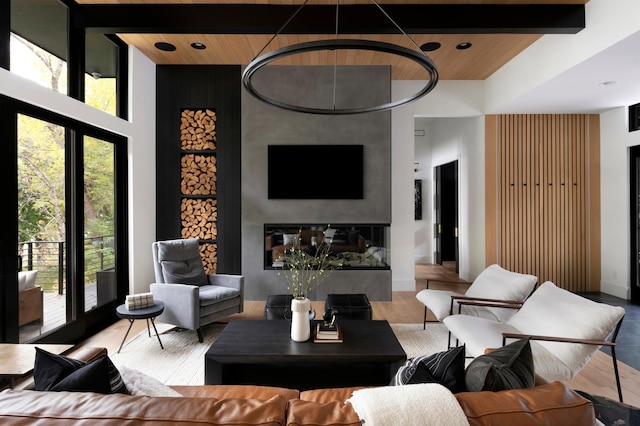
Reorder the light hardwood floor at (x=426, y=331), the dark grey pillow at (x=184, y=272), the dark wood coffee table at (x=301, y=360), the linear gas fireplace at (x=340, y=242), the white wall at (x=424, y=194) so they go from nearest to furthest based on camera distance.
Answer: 1. the dark wood coffee table at (x=301, y=360)
2. the light hardwood floor at (x=426, y=331)
3. the dark grey pillow at (x=184, y=272)
4. the linear gas fireplace at (x=340, y=242)
5. the white wall at (x=424, y=194)

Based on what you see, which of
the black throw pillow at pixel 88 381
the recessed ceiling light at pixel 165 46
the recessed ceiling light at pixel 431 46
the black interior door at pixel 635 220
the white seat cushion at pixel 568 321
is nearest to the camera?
the black throw pillow at pixel 88 381

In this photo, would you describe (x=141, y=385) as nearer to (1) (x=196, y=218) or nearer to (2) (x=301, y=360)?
(2) (x=301, y=360)

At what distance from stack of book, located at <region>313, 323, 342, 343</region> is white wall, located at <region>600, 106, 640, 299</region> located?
15.3 feet

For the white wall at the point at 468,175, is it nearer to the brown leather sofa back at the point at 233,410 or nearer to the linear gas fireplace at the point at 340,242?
the linear gas fireplace at the point at 340,242

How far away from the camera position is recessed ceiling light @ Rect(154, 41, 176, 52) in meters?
4.24

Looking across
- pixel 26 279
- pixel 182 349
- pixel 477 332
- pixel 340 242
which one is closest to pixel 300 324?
pixel 477 332

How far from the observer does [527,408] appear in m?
0.98

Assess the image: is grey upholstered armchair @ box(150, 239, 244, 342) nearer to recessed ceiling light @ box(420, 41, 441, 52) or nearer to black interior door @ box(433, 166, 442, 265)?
recessed ceiling light @ box(420, 41, 441, 52)

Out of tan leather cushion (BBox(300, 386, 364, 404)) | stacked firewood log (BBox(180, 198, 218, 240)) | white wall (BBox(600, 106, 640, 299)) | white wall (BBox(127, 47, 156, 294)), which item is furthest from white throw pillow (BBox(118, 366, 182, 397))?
white wall (BBox(600, 106, 640, 299))

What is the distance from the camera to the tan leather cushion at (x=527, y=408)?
95 centimetres

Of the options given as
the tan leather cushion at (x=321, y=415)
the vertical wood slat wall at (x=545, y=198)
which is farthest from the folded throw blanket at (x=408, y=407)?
the vertical wood slat wall at (x=545, y=198)

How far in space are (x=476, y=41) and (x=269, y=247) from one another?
3575mm

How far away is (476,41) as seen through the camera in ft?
13.5

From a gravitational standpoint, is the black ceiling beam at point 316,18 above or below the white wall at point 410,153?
above
